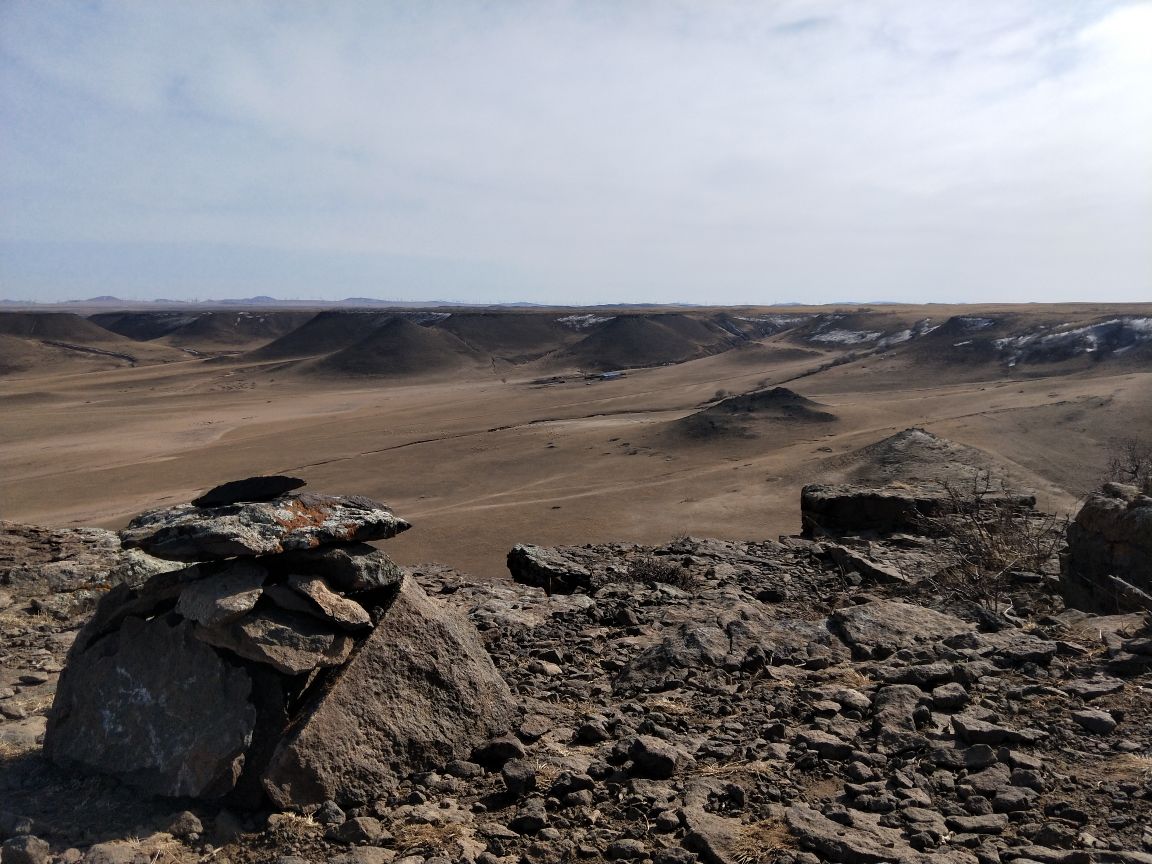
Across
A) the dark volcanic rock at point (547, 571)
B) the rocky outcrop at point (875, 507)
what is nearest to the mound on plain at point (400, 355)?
the rocky outcrop at point (875, 507)

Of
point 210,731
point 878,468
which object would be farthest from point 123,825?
point 878,468

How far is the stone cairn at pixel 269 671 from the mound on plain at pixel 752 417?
23.5 meters

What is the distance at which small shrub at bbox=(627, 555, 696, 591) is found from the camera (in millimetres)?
7918

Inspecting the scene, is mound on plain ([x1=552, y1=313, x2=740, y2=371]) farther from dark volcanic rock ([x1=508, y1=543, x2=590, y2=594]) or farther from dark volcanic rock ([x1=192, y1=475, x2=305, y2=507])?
dark volcanic rock ([x1=192, y1=475, x2=305, y2=507])

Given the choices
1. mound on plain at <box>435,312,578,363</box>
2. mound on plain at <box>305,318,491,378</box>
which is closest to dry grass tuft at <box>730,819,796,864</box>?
mound on plain at <box>305,318,491,378</box>

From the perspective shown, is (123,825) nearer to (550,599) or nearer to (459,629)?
(459,629)

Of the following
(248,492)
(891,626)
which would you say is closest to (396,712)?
(248,492)

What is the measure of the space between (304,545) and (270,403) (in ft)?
158

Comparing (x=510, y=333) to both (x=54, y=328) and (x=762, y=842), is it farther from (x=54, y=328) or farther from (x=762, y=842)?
(x=762, y=842)

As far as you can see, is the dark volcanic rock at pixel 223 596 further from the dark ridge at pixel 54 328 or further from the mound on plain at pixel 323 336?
the dark ridge at pixel 54 328

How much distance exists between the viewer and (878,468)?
1925 cm

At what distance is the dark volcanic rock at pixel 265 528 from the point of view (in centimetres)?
386

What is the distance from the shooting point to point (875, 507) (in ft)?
35.7

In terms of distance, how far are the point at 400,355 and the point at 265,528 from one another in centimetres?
6261
